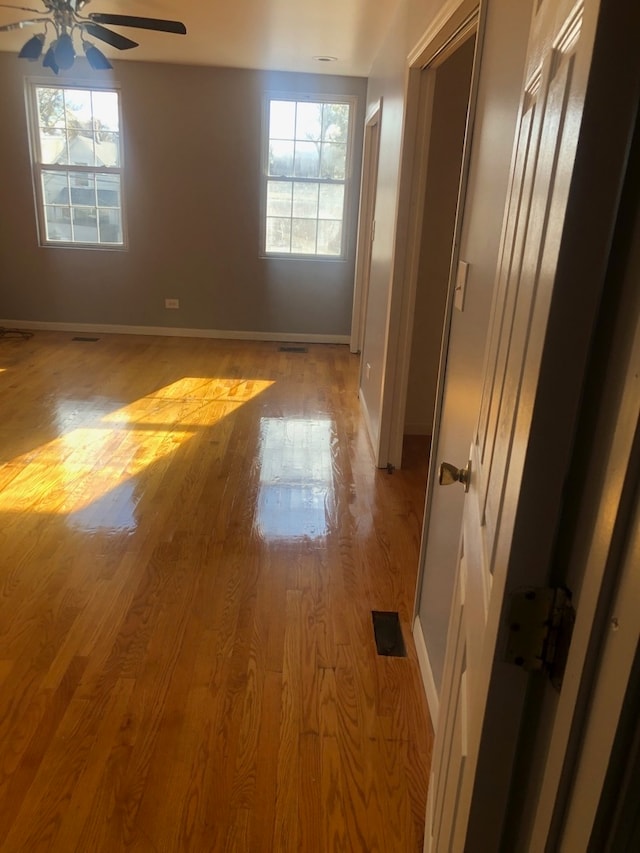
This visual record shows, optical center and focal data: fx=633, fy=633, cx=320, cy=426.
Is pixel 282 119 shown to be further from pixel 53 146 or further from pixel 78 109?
pixel 53 146

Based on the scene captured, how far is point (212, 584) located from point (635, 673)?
6.81 ft

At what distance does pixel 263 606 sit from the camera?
2281 millimetres

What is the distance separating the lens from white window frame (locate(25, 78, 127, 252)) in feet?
19.4

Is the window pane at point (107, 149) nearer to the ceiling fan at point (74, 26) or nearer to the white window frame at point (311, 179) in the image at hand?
the white window frame at point (311, 179)

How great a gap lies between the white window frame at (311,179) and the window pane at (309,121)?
0.06 metres

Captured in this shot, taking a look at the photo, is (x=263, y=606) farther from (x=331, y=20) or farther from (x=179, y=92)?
Result: (x=179, y=92)

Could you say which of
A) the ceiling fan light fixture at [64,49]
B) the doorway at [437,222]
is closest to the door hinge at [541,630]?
the doorway at [437,222]

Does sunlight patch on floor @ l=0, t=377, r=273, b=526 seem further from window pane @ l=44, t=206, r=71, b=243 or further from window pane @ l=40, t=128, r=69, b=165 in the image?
window pane @ l=40, t=128, r=69, b=165

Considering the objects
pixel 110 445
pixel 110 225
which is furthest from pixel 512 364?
pixel 110 225

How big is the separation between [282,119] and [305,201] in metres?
0.77

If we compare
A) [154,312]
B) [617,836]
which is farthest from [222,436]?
[617,836]

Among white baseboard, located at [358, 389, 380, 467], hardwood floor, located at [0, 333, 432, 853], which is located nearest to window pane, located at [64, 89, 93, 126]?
hardwood floor, located at [0, 333, 432, 853]

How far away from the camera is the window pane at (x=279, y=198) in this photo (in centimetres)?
624

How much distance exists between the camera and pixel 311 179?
6223 mm
